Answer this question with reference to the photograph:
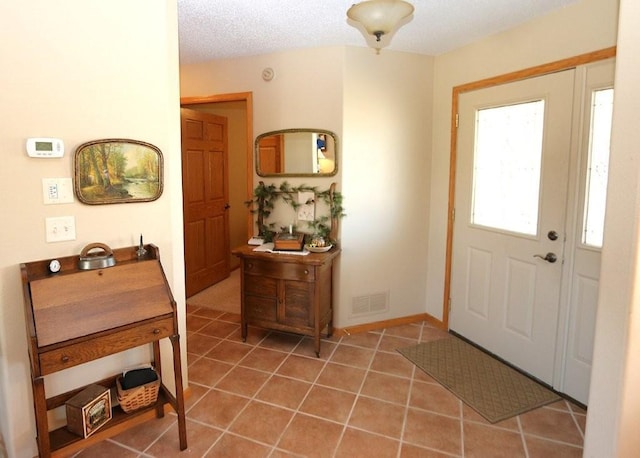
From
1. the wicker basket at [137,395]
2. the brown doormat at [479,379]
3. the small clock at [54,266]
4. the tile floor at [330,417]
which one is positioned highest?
the small clock at [54,266]

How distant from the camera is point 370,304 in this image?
3555 millimetres

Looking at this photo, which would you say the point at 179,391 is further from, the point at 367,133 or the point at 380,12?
the point at 367,133

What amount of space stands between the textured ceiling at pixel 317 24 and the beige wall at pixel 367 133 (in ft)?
0.51

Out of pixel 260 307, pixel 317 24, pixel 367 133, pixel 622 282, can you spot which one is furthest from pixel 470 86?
pixel 260 307

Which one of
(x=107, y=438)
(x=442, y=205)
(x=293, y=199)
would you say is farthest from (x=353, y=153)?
(x=107, y=438)

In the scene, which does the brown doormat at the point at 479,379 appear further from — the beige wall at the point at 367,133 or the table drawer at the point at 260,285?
the table drawer at the point at 260,285

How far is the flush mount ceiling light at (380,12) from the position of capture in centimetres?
177

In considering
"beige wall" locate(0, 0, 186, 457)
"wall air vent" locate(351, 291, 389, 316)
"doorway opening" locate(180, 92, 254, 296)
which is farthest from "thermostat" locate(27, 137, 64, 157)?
"doorway opening" locate(180, 92, 254, 296)

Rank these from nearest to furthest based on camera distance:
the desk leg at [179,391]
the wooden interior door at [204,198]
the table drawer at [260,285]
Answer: the desk leg at [179,391] → the table drawer at [260,285] → the wooden interior door at [204,198]

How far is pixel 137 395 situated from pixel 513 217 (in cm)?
270

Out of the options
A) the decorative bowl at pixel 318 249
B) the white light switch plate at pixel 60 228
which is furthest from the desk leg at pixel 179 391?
the decorative bowl at pixel 318 249

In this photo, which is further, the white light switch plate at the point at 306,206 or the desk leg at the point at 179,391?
the white light switch plate at the point at 306,206

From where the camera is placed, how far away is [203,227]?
4547mm

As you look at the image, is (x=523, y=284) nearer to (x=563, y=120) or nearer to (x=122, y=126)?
(x=563, y=120)
